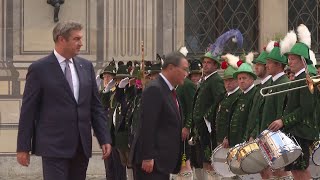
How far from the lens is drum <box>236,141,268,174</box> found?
32.2 feet

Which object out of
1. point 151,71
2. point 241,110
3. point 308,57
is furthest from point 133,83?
point 308,57

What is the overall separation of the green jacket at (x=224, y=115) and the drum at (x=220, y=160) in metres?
0.29

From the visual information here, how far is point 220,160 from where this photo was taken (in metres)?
11.3

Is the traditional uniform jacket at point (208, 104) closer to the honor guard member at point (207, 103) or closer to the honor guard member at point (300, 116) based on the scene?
the honor guard member at point (207, 103)

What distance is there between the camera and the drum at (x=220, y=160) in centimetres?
1125

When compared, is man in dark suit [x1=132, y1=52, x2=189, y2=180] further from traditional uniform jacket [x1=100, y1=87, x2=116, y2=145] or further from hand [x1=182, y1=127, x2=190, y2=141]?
traditional uniform jacket [x1=100, y1=87, x2=116, y2=145]

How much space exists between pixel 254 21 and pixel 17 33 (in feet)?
13.5

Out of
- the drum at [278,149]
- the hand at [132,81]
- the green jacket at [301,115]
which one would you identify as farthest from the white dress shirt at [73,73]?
the hand at [132,81]

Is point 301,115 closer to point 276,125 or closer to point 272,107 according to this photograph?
point 276,125

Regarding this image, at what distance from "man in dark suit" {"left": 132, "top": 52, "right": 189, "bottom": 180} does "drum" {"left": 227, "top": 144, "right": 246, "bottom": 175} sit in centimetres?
167

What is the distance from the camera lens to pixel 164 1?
15.9 m

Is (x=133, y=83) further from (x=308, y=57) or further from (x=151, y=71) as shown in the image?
(x=308, y=57)

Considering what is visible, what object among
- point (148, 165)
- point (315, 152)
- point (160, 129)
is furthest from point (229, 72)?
point (148, 165)

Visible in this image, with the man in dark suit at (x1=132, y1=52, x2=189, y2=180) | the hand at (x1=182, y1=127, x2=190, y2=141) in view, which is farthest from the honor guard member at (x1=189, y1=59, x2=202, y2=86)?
the man in dark suit at (x1=132, y1=52, x2=189, y2=180)
